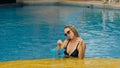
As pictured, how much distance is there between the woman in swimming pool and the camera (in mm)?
6242

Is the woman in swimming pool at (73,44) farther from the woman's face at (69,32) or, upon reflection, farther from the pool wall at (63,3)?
the pool wall at (63,3)

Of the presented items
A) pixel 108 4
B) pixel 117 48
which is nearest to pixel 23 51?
pixel 117 48

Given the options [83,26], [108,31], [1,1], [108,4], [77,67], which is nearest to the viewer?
[77,67]

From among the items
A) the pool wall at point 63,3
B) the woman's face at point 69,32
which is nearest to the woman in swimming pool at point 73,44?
the woman's face at point 69,32

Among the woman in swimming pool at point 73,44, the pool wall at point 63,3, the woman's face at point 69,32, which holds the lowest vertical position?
the pool wall at point 63,3

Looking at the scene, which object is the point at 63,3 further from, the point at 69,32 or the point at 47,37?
the point at 69,32

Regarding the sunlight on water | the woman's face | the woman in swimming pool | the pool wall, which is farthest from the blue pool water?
the pool wall

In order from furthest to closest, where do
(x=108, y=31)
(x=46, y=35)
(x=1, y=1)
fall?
(x=1, y=1), (x=108, y=31), (x=46, y=35)

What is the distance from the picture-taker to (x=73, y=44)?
6.38 meters

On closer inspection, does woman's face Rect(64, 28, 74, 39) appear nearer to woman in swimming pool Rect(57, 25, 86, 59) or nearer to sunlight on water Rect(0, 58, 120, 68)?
woman in swimming pool Rect(57, 25, 86, 59)

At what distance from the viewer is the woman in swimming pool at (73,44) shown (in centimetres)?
624

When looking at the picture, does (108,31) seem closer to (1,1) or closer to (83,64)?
(83,64)

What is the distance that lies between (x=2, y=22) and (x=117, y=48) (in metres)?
8.22

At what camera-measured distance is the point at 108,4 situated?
80.3ft
